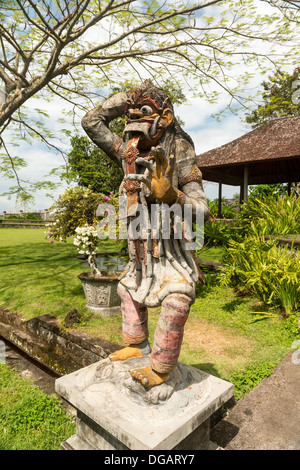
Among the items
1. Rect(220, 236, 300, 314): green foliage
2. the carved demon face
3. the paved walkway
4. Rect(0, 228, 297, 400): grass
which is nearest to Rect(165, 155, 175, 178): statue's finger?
the carved demon face

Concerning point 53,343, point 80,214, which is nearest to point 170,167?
point 53,343

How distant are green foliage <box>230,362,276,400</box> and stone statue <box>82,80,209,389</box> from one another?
132 cm

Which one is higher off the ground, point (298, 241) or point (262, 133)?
point (262, 133)

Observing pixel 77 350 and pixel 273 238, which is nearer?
pixel 77 350

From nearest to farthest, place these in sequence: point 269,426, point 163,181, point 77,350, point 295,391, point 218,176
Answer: point 163,181, point 269,426, point 295,391, point 77,350, point 218,176

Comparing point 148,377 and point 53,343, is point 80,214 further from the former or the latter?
point 148,377

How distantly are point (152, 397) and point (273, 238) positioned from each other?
4513 millimetres

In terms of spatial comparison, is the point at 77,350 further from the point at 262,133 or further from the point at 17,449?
the point at 262,133

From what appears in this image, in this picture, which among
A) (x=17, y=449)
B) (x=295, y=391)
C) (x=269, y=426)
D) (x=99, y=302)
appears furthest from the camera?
(x=99, y=302)

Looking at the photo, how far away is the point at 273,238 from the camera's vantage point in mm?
5355

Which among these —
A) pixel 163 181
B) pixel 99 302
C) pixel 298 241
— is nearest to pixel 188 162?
pixel 163 181

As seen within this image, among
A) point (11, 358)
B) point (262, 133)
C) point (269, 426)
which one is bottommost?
point (11, 358)

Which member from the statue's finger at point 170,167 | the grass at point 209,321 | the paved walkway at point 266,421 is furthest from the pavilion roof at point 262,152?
the statue's finger at point 170,167

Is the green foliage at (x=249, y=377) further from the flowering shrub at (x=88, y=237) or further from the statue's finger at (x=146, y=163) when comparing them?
the flowering shrub at (x=88, y=237)
